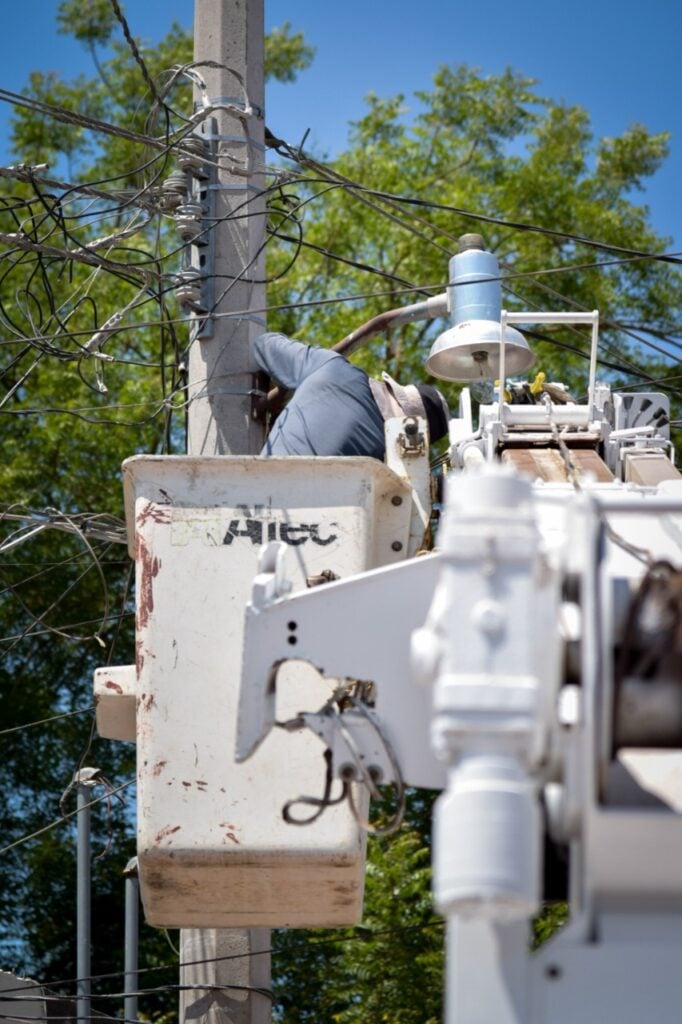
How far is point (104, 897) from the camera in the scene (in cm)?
1778

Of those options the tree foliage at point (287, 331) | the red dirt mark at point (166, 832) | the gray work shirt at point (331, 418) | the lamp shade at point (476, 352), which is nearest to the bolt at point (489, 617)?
the red dirt mark at point (166, 832)

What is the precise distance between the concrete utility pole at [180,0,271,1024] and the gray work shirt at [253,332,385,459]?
752mm

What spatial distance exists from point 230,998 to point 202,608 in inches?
86.8

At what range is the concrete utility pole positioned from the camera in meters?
7.31

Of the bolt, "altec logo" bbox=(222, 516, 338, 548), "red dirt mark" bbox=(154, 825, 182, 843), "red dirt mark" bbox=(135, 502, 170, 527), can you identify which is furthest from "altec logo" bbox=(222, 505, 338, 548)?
the bolt

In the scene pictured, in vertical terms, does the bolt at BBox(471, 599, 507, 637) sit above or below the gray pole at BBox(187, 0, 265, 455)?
below

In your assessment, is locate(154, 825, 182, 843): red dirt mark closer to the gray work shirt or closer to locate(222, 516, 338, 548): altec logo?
locate(222, 516, 338, 548): altec logo

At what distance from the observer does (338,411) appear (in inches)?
262

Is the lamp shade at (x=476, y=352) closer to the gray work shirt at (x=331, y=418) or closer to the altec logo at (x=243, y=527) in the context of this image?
the gray work shirt at (x=331, y=418)

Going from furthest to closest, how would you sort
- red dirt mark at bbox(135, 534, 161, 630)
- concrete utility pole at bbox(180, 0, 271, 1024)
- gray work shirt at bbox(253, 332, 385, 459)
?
concrete utility pole at bbox(180, 0, 271, 1024)
gray work shirt at bbox(253, 332, 385, 459)
red dirt mark at bbox(135, 534, 161, 630)

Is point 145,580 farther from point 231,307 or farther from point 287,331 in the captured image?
point 287,331

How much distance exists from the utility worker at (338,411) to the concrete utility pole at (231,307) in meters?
0.67

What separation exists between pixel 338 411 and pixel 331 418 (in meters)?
0.04

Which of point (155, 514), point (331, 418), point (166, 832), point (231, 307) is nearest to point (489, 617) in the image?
point (166, 832)
